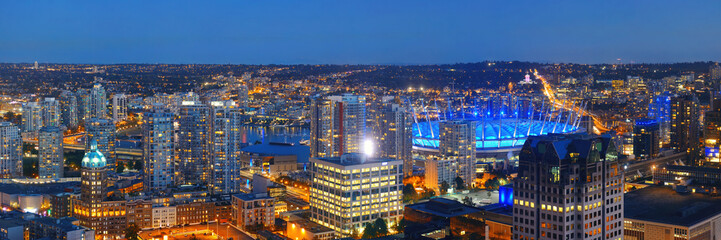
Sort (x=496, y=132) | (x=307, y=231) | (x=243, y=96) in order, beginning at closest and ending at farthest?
1. (x=307, y=231)
2. (x=496, y=132)
3. (x=243, y=96)

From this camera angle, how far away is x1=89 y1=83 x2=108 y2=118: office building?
164ft

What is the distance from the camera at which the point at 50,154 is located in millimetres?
32969

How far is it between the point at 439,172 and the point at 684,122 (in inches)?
515

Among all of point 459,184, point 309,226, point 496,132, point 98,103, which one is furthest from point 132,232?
point 98,103

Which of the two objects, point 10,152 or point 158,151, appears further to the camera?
point 10,152

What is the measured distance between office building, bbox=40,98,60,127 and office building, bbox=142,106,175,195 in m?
16.5

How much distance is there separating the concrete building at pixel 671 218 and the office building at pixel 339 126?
14.6 m

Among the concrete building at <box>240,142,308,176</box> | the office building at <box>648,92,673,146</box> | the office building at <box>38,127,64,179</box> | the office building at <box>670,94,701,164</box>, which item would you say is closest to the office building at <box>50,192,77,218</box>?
the office building at <box>38,127,64,179</box>

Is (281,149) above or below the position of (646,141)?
below

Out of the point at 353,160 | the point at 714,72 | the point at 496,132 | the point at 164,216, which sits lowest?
the point at 164,216

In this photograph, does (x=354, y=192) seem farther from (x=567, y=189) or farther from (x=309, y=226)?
(x=567, y=189)

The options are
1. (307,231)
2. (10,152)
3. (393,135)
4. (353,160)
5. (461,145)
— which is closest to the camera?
(307,231)

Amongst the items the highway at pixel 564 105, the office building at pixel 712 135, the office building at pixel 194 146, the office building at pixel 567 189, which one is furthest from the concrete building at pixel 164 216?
the highway at pixel 564 105

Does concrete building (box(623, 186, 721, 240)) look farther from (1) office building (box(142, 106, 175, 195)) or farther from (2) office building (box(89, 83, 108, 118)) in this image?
(2) office building (box(89, 83, 108, 118))
